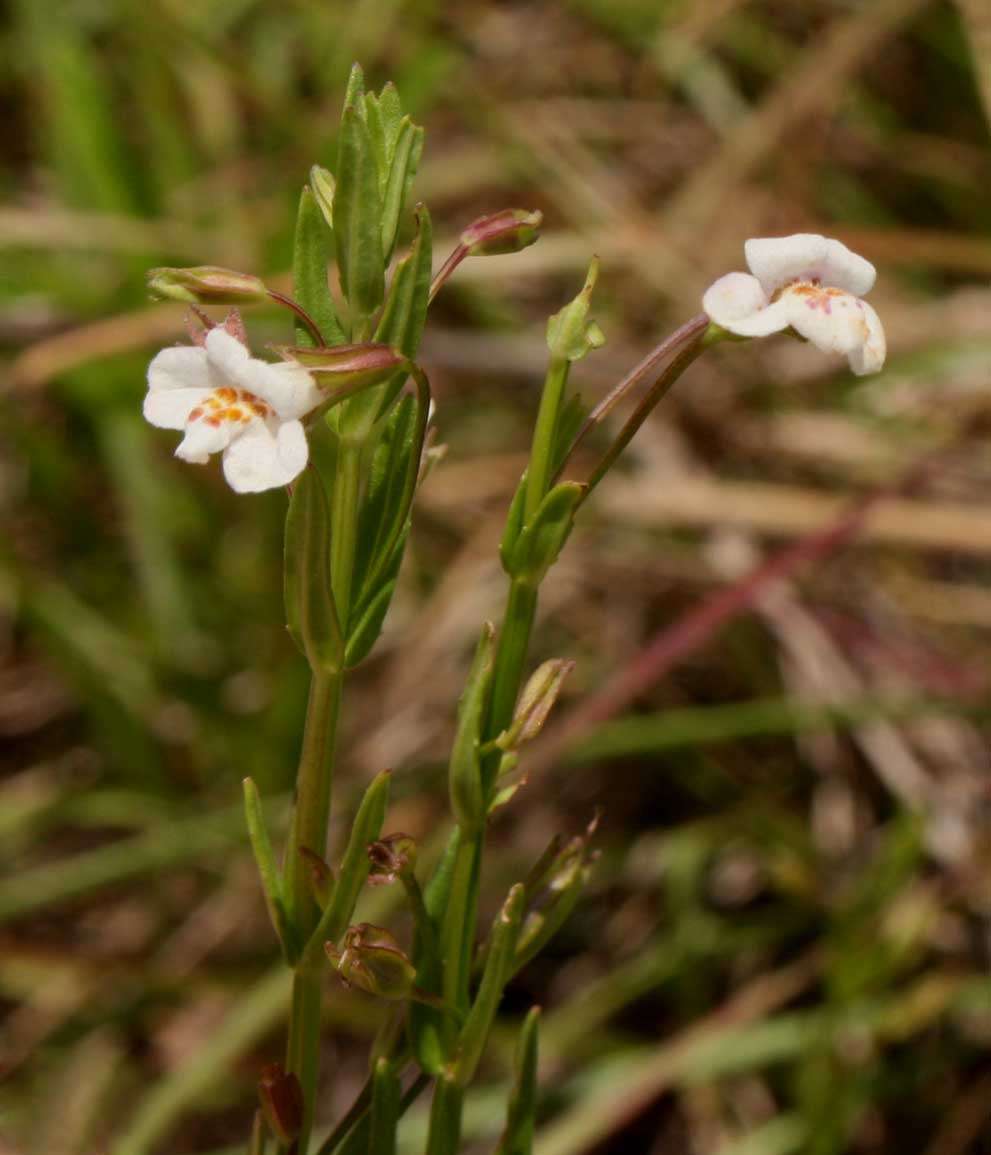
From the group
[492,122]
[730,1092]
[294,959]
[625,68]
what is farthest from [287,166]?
[294,959]

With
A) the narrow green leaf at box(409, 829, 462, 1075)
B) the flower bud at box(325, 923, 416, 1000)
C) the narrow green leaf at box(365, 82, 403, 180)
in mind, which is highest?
the narrow green leaf at box(365, 82, 403, 180)

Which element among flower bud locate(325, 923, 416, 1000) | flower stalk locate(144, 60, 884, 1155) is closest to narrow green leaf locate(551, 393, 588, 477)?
flower stalk locate(144, 60, 884, 1155)

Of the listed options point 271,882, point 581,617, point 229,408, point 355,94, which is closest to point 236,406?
point 229,408

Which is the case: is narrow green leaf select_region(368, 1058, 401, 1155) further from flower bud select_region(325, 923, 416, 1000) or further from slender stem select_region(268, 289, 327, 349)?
slender stem select_region(268, 289, 327, 349)

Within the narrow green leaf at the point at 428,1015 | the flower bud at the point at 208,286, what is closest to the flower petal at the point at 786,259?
the flower bud at the point at 208,286

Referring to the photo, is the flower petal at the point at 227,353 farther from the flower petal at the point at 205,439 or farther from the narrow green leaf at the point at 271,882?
the narrow green leaf at the point at 271,882

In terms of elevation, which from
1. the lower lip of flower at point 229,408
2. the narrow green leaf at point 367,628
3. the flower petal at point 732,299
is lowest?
the narrow green leaf at point 367,628

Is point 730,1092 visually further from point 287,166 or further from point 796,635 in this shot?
point 287,166
